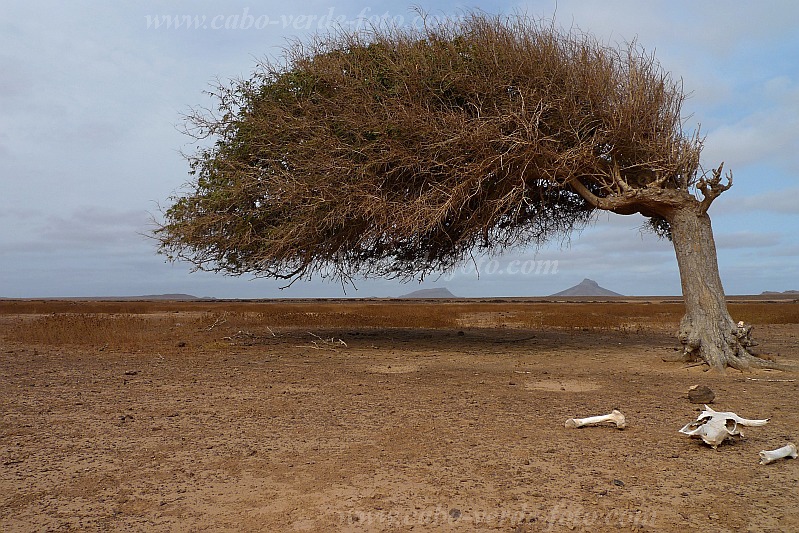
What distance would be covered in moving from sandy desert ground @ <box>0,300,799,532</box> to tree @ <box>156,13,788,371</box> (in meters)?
3.01

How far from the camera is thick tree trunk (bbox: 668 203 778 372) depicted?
1195 cm

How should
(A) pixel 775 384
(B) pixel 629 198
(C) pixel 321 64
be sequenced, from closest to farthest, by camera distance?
(A) pixel 775 384 → (B) pixel 629 198 → (C) pixel 321 64

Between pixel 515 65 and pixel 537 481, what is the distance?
401 inches

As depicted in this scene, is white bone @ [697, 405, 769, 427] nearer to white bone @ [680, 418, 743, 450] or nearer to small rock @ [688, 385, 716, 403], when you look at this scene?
white bone @ [680, 418, 743, 450]

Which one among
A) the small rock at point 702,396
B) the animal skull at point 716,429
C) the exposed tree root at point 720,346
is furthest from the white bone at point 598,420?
the exposed tree root at point 720,346

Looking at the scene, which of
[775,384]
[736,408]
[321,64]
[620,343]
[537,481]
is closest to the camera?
[537,481]

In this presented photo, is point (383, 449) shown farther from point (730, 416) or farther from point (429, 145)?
point (429, 145)

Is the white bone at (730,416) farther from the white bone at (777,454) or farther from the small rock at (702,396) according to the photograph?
the small rock at (702,396)

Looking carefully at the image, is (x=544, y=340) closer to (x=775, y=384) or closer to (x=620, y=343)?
(x=620, y=343)

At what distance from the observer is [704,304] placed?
40.2 ft

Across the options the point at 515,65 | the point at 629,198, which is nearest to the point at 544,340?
the point at 629,198

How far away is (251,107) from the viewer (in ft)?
52.0

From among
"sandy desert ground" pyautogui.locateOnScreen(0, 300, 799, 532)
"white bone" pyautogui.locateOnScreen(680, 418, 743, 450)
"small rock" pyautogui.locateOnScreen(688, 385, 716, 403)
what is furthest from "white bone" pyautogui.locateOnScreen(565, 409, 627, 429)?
"small rock" pyautogui.locateOnScreen(688, 385, 716, 403)

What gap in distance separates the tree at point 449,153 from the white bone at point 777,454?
639 cm
